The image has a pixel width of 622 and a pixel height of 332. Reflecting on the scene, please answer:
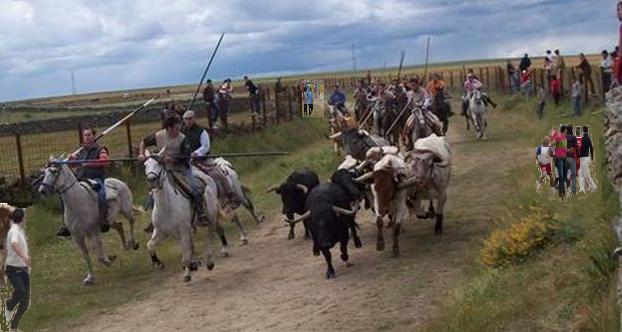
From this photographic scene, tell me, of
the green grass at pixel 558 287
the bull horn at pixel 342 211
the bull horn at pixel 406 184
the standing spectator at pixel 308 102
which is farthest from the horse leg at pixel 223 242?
the standing spectator at pixel 308 102

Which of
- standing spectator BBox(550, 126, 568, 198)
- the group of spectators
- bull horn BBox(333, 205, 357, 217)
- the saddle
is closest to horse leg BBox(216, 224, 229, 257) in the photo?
the saddle

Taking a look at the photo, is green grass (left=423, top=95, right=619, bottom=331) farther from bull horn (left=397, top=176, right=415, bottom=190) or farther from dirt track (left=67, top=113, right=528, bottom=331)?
bull horn (left=397, top=176, right=415, bottom=190)

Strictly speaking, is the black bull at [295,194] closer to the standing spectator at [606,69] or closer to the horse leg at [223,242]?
the horse leg at [223,242]

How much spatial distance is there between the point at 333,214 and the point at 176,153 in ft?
8.97

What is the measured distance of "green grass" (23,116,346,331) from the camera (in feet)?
41.5

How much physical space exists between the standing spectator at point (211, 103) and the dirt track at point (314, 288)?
13684mm

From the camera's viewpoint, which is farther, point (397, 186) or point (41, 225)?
point (41, 225)

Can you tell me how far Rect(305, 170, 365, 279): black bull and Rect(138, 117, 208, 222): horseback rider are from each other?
6.31 ft

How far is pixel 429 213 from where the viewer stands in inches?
589

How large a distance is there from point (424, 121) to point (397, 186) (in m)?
6.69

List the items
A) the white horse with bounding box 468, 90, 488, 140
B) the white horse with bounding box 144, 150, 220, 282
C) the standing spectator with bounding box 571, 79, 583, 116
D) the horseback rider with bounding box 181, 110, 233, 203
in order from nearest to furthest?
the white horse with bounding box 144, 150, 220, 282 → the horseback rider with bounding box 181, 110, 233, 203 → the standing spectator with bounding box 571, 79, 583, 116 → the white horse with bounding box 468, 90, 488, 140

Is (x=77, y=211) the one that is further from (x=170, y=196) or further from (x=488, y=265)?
(x=488, y=265)

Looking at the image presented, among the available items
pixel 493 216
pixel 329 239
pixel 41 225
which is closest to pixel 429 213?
pixel 493 216

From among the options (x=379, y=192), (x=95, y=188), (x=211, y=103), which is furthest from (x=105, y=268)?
(x=211, y=103)
